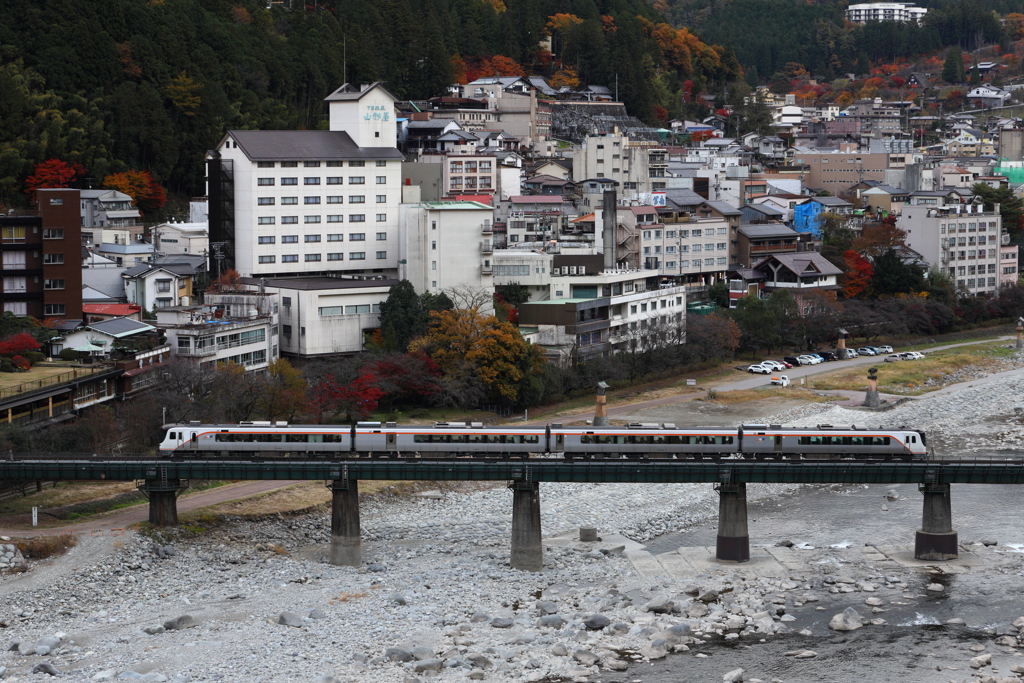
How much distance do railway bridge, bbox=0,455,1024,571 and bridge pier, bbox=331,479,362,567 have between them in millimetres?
21

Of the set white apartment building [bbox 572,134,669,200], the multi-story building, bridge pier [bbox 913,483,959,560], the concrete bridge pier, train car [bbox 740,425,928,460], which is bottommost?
bridge pier [bbox 913,483,959,560]

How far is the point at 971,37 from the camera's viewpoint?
16012 centimetres

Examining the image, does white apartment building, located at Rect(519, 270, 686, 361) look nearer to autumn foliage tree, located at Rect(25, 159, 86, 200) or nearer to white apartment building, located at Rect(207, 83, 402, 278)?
white apartment building, located at Rect(207, 83, 402, 278)

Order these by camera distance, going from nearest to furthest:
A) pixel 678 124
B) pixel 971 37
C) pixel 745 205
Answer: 1. pixel 745 205
2. pixel 678 124
3. pixel 971 37

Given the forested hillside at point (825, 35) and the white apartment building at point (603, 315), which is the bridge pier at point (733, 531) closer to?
the white apartment building at point (603, 315)

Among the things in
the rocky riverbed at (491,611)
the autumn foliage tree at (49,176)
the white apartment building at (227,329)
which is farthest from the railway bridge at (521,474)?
the autumn foliage tree at (49,176)

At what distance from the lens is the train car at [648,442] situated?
29.8m

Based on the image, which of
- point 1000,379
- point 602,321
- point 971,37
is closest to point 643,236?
point 602,321

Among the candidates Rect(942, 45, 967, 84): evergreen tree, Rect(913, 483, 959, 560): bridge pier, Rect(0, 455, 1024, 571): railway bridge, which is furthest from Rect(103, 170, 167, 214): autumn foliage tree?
Rect(942, 45, 967, 84): evergreen tree

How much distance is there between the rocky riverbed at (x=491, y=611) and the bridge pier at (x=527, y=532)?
410 mm

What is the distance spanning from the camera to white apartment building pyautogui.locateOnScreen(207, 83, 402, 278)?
51.5 metres

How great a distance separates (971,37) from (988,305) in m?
102

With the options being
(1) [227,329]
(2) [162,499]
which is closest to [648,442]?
(2) [162,499]

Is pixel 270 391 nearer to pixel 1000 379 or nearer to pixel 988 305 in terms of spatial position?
pixel 1000 379
